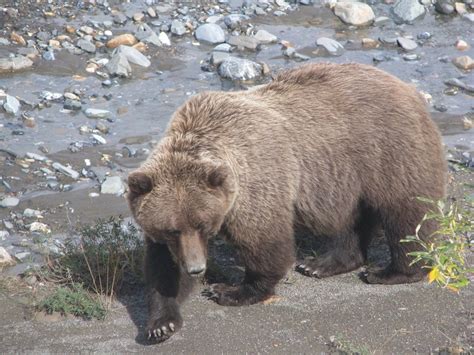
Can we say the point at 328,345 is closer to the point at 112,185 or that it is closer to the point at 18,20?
the point at 112,185

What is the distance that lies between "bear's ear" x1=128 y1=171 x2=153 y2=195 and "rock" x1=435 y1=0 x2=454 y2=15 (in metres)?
8.13

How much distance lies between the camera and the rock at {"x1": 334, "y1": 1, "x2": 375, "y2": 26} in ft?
39.4

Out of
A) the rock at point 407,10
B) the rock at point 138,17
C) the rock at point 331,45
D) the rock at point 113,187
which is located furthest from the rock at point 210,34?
the rock at point 113,187

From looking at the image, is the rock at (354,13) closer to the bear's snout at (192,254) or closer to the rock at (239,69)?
the rock at (239,69)

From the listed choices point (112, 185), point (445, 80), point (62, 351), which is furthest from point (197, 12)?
point (62, 351)

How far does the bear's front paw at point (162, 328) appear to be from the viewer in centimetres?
552

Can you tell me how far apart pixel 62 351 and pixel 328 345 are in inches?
60.9

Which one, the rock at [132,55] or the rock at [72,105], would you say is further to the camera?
the rock at [132,55]

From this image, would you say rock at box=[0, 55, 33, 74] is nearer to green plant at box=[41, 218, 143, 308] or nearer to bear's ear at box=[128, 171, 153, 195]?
green plant at box=[41, 218, 143, 308]

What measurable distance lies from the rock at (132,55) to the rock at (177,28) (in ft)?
2.88

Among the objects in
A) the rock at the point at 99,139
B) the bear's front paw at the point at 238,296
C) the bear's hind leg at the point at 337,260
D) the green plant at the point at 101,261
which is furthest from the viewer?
the rock at the point at 99,139

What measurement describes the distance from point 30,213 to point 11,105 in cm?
202

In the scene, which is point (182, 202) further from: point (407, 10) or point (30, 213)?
point (407, 10)

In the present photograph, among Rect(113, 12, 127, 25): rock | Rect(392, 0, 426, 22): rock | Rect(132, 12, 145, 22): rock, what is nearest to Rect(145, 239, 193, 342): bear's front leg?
Rect(113, 12, 127, 25): rock
